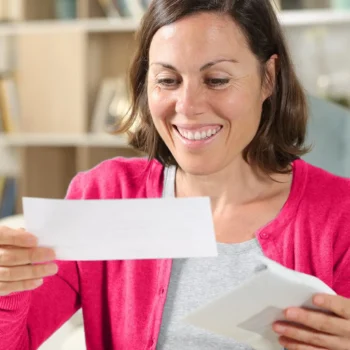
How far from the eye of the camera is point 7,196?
11.9ft

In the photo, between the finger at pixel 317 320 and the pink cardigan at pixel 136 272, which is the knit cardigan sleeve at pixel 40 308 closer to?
the pink cardigan at pixel 136 272

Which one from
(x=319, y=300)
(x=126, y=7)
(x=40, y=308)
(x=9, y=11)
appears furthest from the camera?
(x=9, y=11)

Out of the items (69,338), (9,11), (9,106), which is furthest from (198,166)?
(9,11)

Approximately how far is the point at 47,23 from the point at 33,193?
0.83 metres

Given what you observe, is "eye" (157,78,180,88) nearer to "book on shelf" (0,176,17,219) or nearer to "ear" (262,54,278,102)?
"ear" (262,54,278,102)

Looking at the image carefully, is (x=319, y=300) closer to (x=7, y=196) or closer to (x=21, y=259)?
(x=21, y=259)

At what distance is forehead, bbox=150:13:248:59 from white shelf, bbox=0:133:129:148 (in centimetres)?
206

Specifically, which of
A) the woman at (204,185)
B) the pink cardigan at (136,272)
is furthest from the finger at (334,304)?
the pink cardigan at (136,272)

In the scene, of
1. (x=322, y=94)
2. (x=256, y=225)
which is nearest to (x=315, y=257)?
(x=256, y=225)

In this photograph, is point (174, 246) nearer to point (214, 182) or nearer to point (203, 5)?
point (214, 182)

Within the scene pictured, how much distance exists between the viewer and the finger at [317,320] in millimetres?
1081

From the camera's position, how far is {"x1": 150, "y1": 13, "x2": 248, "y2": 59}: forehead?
1.29 meters

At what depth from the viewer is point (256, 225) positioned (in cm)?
144

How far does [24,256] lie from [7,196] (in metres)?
2.54
